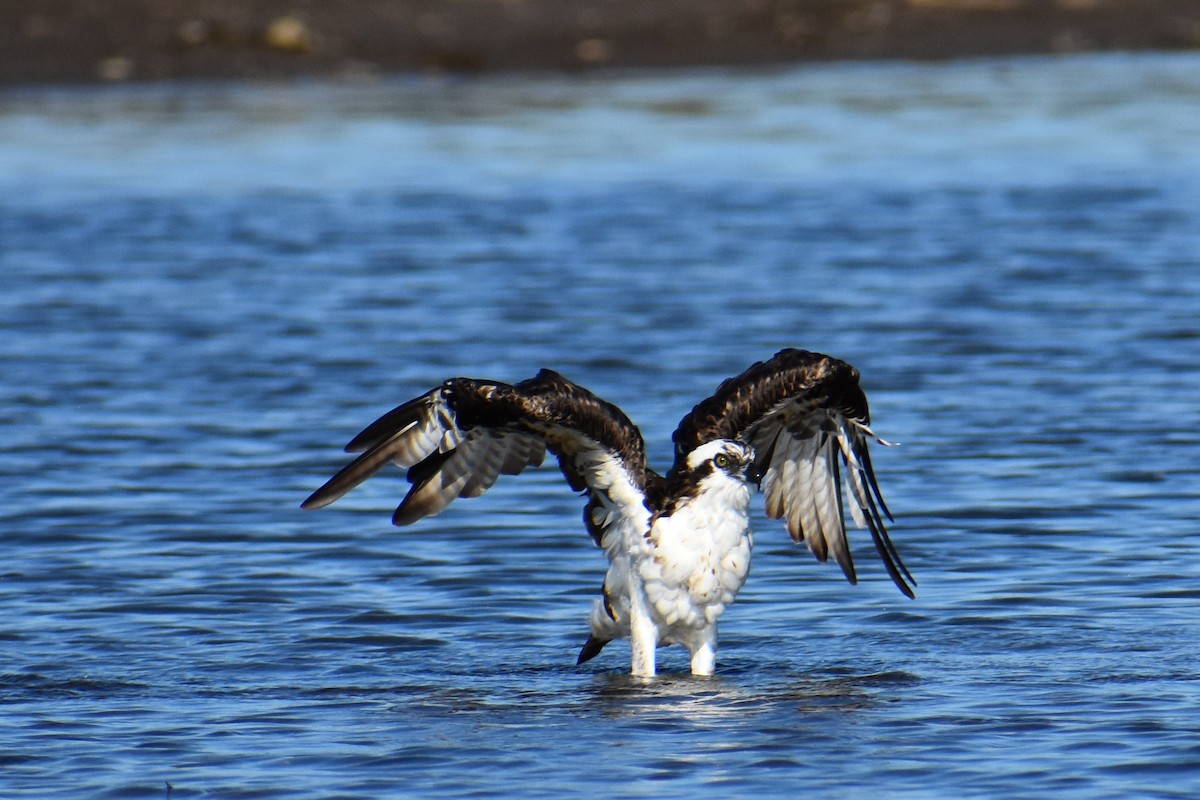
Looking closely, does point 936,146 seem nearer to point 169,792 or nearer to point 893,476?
point 893,476

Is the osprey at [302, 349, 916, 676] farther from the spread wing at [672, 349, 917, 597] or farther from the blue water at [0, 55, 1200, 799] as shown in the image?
the blue water at [0, 55, 1200, 799]

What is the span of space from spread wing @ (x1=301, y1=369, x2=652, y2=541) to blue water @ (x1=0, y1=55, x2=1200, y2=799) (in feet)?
2.40

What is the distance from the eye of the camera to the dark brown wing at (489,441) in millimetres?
8031

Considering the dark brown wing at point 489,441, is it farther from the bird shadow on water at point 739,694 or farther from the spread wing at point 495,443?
the bird shadow on water at point 739,694

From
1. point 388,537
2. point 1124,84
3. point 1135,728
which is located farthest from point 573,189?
point 1135,728

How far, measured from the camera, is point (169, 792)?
7.20 metres

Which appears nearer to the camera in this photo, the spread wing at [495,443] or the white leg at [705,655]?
the spread wing at [495,443]

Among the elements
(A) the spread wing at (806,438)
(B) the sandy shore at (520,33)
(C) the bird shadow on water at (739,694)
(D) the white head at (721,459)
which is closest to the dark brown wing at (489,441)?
(D) the white head at (721,459)

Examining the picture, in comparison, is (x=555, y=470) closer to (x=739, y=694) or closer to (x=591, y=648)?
(x=591, y=648)

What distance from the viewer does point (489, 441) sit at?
852 centimetres

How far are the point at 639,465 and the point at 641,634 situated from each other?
0.65 m

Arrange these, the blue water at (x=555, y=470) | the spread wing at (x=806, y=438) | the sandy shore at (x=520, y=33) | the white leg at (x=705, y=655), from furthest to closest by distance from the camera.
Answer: the sandy shore at (x=520, y=33) < the white leg at (x=705, y=655) < the spread wing at (x=806, y=438) < the blue water at (x=555, y=470)

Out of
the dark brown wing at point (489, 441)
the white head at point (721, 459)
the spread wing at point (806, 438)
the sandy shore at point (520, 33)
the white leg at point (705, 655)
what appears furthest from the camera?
the sandy shore at point (520, 33)

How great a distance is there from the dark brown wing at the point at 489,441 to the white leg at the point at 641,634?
0.37 m
